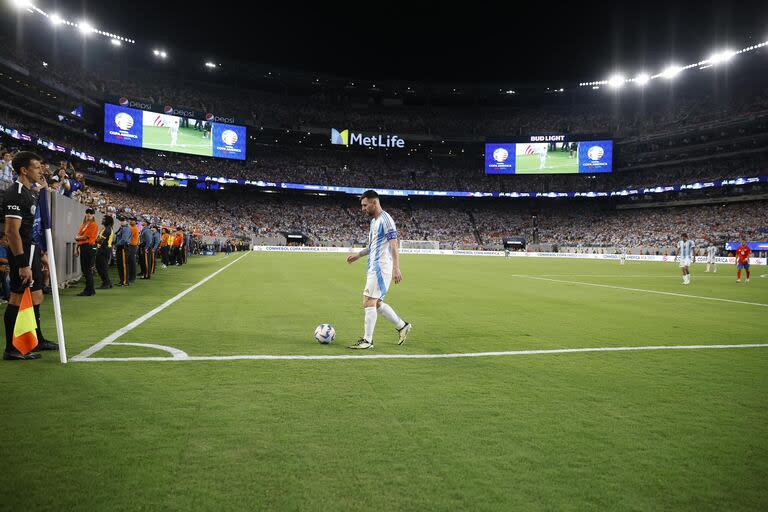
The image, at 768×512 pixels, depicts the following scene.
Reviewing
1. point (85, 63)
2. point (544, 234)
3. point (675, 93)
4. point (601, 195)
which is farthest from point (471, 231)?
point (85, 63)

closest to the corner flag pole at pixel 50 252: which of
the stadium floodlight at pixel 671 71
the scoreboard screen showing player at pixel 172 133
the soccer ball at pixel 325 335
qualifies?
the soccer ball at pixel 325 335

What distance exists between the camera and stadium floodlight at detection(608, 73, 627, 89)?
79.1 metres

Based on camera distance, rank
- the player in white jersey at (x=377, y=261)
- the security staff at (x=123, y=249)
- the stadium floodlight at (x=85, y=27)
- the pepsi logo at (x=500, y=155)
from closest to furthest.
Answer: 1. the player in white jersey at (x=377, y=261)
2. the security staff at (x=123, y=249)
3. the stadium floodlight at (x=85, y=27)
4. the pepsi logo at (x=500, y=155)

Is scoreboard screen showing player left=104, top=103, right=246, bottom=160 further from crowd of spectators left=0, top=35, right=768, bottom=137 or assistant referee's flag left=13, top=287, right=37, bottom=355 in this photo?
assistant referee's flag left=13, top=287, right=37, bottom=355

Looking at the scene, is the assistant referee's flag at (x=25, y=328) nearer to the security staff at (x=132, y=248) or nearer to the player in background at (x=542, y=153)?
the security staff at (x=132, y=248)

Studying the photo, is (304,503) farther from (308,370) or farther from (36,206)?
(36,206)

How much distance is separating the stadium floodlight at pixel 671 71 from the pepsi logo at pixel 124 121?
71797mm

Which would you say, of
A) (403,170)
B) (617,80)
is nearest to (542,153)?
(617,80)

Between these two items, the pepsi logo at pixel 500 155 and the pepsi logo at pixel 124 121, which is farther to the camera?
the pepsi logo at pixel 500 155

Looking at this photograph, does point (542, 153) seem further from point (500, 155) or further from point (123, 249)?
point (123, 249)

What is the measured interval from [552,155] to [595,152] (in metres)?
6.28

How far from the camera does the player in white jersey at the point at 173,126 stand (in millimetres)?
66875

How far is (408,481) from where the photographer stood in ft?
9.55

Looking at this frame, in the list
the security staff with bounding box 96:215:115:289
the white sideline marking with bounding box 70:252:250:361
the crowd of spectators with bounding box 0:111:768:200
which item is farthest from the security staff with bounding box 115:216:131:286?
the crowd of spectators with bounding box 0:111:768:200
